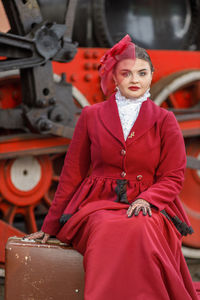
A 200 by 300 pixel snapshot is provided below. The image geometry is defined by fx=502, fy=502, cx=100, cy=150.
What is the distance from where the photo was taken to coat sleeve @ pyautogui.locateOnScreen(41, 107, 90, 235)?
2.15 m

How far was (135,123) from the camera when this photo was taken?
2.03 meters

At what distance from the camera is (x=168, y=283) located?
5.82 ft

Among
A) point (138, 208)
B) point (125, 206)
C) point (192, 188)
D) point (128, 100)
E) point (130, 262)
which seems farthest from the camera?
point (192, 188)

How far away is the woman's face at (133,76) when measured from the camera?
1.98 metres

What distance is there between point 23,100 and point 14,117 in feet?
0.39

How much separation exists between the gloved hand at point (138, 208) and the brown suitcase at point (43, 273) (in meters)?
0.32

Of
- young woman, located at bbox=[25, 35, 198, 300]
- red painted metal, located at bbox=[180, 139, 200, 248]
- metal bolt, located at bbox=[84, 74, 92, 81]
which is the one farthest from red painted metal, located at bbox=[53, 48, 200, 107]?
young woman, located at bbox=[25, 35, 198, 300]

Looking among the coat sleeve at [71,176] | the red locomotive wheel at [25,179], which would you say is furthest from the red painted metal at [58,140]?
the coat sleeve at [71,176]

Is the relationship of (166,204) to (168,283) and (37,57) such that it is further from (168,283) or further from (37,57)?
(37,57)

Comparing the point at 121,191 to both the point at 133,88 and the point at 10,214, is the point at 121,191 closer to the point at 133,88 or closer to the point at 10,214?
the point at 133,88

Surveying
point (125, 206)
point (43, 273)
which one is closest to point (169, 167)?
point (125, 206)

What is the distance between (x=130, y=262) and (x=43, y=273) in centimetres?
45

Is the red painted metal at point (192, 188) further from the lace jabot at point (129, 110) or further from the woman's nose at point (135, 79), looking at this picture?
the woman's nose at point (135, 79)

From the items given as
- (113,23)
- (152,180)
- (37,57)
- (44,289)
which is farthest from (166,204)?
(113,23)
